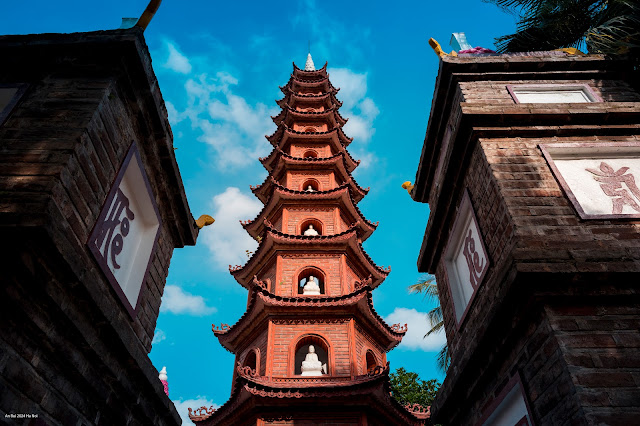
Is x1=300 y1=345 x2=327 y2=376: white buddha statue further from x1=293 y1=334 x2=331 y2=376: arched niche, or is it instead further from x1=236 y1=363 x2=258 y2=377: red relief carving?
x1=236 y1=363 x2=258 y2=377: red relief carving

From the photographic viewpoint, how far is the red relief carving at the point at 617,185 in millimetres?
4777

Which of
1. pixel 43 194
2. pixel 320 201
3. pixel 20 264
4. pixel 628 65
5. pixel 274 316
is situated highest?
pixel 320 201

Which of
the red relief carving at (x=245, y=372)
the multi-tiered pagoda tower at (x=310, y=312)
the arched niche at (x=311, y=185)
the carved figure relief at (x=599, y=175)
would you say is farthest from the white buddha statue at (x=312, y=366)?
the carved figure relief at (x=599, y=175)

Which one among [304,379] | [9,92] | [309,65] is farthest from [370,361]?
[309,65]

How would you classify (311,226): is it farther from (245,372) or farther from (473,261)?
(473,261)

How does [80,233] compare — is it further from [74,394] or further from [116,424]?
[116,424]

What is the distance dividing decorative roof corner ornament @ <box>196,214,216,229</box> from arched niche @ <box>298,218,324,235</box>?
428 inches

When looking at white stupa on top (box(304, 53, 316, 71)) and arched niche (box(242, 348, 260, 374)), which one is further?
white stupa on top (box(304, 53, 316, 71))

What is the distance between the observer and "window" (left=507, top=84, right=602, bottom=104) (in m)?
6.43

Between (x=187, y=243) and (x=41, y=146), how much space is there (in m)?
3.19

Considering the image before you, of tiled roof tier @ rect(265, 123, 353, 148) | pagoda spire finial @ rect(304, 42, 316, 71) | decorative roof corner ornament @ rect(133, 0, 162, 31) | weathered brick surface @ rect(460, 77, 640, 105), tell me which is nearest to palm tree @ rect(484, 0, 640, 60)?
weathered brick surface @ rect(460, 77, 640, 105)

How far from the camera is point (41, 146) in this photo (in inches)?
157

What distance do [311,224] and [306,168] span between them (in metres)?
3.35

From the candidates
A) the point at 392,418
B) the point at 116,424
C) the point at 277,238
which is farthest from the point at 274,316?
the point at 116,424
